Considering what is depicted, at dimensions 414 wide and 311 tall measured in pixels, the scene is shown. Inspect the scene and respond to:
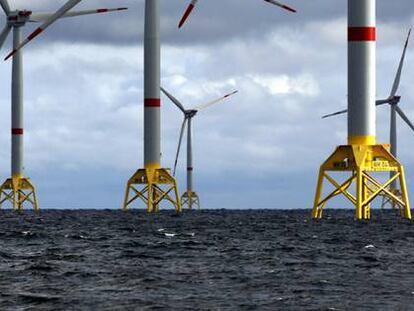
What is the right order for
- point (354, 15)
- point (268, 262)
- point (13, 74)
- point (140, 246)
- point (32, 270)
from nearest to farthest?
point (32, 270) < point (268, 262) < point (140, 246) < point (354, 15) < point (13, 74)

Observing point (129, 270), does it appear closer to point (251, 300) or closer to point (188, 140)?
point (251, 300)

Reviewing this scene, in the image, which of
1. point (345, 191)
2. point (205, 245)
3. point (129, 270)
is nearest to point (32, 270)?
point (129, 270)

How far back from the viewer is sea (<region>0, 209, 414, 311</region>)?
34406 millimetres

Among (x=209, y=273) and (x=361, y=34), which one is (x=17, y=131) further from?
(x=209, y=273)

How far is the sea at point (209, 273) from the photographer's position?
34.4 metres

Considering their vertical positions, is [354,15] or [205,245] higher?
[354,15]

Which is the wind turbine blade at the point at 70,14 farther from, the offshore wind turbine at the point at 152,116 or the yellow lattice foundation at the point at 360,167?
the yellow lattice foundation at the point at 360,167

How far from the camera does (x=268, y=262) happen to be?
156 ft

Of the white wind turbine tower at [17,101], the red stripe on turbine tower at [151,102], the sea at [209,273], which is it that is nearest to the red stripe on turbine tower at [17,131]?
the white wind turbine tower at [17,101]

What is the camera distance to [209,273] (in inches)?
1684

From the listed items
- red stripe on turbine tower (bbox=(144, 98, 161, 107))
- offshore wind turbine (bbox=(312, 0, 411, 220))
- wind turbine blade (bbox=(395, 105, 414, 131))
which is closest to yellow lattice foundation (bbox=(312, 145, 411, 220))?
offshore wind turbine (bbox=(312, 0, 411, 220))

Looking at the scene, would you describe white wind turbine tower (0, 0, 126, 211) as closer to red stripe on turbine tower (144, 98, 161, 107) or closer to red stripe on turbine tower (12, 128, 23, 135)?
red stripe on turbine tower (12, 128, 23, 135)

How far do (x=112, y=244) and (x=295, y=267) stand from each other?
19.0 m

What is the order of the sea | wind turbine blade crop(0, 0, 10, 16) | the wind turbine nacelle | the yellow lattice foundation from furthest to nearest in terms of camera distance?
the wind turbine nacelle → wind turbine blade crop(0, 0, 10, 16) → the yellow lattice foundation → the sea
